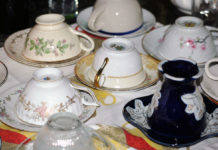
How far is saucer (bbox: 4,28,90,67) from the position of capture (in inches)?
41.1

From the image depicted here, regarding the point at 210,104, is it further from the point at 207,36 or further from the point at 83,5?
the point at 83,5

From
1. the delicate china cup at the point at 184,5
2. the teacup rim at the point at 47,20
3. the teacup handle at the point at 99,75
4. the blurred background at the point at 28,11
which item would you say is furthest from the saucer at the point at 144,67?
the delicate china cup at the point at 184,5

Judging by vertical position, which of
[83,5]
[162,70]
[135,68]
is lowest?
[83,5]

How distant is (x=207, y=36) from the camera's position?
1.07m

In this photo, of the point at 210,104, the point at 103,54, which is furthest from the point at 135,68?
the point at 210,104

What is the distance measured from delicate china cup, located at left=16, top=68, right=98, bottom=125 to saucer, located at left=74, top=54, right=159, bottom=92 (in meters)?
0.13

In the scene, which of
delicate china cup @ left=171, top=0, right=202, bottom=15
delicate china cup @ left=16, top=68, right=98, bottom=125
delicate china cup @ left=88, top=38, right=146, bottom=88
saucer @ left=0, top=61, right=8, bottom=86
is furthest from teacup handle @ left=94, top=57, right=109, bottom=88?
delicate china cup @ left=171, top=0, right=202, bottom=15

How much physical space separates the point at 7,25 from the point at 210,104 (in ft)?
2.68

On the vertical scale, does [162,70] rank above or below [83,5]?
above

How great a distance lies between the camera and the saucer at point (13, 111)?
76 centimetres

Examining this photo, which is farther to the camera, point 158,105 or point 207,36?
point 207,36

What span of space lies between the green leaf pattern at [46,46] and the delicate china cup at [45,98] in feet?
0.84

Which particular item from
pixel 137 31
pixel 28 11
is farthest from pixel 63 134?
pixel 28 11

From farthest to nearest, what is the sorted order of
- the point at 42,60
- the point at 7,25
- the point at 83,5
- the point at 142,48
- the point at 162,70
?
the point at 83,5 < the point at 7,25 < the point at 142,48 < the point at 42,60 < the point at 162,70
